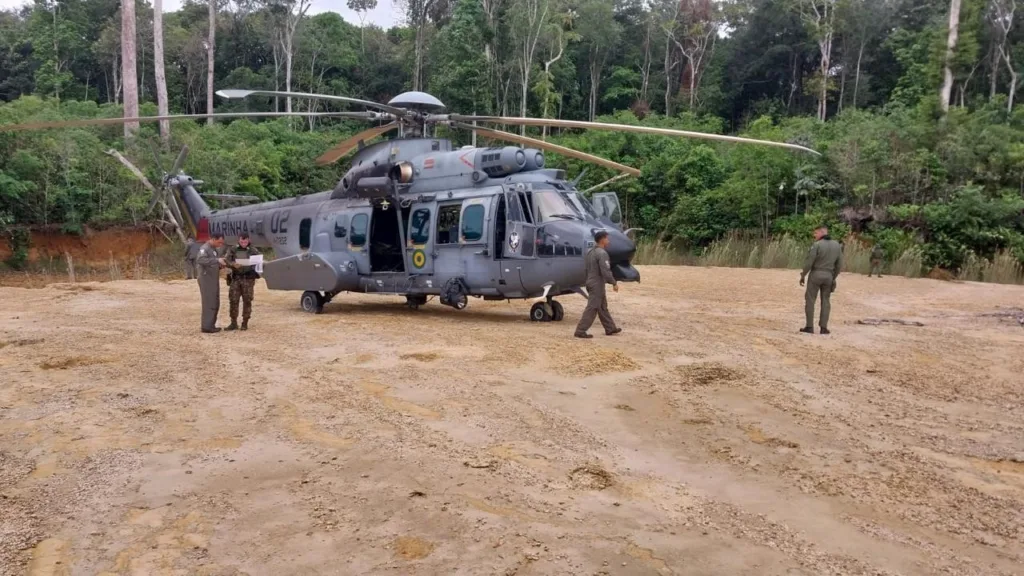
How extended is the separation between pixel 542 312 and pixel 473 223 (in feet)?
5.46

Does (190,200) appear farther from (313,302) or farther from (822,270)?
(822,270)

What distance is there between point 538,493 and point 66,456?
3070 mm

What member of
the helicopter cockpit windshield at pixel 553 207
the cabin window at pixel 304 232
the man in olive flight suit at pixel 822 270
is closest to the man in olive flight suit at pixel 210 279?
the cabin window at pixel 304 232

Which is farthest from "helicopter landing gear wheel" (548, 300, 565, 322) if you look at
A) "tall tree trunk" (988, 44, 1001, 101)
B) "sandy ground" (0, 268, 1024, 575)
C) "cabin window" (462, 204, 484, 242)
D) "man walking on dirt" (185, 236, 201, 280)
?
"tall tree trunk" (988, 44, 1001, 101)

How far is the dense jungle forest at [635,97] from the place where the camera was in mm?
21984

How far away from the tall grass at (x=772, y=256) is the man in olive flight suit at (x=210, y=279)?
1524 centimetres

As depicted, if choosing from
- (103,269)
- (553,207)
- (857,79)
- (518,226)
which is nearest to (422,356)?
(518,226)

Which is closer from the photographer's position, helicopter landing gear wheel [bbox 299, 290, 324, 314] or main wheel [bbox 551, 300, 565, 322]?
main wheel [bbox 551, 300, 565, 322]

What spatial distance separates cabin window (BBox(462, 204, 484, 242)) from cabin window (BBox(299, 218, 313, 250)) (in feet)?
11.8

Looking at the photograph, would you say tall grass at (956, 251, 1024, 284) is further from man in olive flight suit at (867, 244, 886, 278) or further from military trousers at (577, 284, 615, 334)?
military trousers at (577, 284, 615, 334)

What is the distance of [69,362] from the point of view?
757 centimetres

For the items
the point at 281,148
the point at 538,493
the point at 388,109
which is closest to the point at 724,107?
the point at 281,148

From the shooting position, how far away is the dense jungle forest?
72.1 feet

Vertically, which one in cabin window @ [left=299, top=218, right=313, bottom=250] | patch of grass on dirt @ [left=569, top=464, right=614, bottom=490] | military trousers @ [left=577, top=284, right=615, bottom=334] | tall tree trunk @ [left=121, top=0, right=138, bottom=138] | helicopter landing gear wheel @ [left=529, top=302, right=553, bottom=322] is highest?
tall tree trunk @ [left=121, top=0, right=138, bottom=138]
